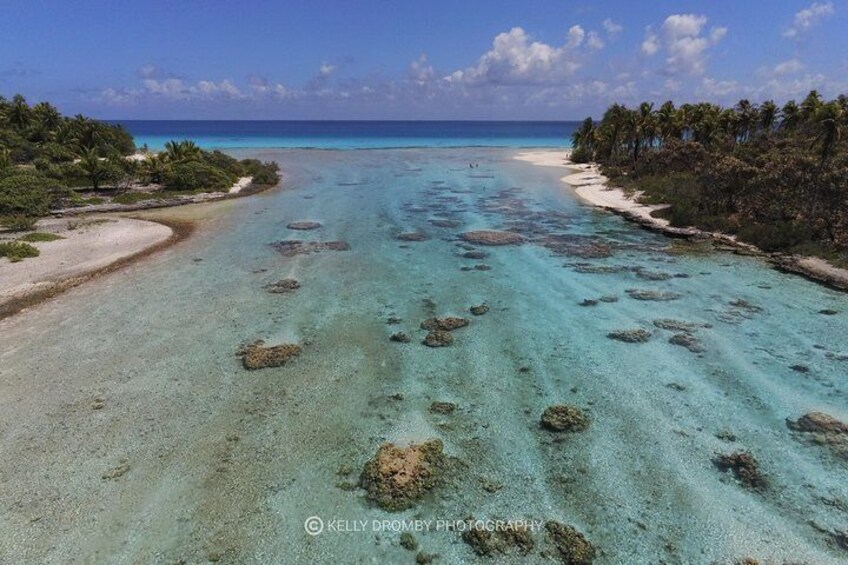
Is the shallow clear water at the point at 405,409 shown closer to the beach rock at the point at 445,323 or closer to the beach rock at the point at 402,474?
the beach rock at the point at 402,474

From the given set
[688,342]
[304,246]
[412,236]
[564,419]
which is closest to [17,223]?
[304,246]

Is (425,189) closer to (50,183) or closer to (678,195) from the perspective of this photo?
(678,195)

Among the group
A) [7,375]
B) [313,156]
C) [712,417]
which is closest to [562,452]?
[712,417]

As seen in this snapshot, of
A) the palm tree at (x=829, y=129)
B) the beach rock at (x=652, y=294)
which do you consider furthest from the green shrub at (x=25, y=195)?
the palm tree at (x=829, y=129)

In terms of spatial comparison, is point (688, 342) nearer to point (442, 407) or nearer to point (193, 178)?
point (442, 407)
